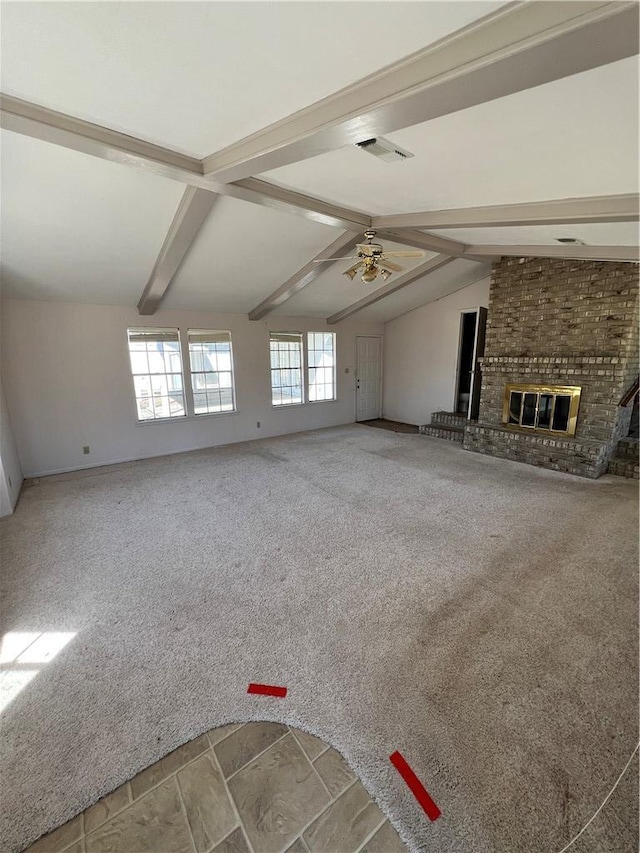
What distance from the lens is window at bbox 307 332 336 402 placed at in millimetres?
7754

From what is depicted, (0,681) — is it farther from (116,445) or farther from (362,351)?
(362,351)

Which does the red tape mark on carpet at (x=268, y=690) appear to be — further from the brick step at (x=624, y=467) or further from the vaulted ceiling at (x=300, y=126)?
the brick step at (x=624, y=467)

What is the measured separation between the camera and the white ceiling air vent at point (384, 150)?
2.13 metres

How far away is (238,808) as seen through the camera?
1.42 m

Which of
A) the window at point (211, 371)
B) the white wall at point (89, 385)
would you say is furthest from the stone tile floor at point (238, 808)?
the window at point (211, 371)

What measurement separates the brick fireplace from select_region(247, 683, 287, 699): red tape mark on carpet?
491 centimetres

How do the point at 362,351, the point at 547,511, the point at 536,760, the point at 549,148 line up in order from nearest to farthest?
the point at 536,760
the point at 549,148
the point at 547,511
the point at 362,351

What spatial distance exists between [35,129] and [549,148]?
2.88 meters

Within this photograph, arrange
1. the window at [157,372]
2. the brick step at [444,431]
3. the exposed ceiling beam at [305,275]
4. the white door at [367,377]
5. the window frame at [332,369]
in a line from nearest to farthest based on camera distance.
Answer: the exposed ceiling beam at [305,275]
the window at [157,372]
the brick step at [444,431]
the window frame at [332,369]
the white door at [367,377]

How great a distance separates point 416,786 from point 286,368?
21.6ft

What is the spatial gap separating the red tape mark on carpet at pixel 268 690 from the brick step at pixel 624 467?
5.29 m

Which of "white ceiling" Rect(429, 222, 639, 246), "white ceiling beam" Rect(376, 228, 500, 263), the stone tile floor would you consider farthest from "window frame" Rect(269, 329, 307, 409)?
the stone tile floor

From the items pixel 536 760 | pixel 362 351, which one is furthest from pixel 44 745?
pixel 362 351

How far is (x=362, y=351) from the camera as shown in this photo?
8.54 metres
